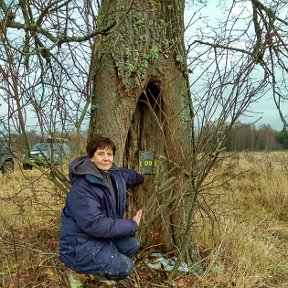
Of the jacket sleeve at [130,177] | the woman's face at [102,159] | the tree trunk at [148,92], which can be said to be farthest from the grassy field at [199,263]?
the woman's face at [102,159]

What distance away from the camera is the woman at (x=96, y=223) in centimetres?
291

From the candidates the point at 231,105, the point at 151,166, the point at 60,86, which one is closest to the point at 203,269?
the point at 151,166

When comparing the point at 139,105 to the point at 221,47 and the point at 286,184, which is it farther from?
the point at 286,184

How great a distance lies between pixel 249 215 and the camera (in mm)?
7617

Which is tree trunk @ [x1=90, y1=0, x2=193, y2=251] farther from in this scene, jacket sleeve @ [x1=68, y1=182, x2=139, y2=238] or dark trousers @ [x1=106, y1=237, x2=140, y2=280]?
jacket sleeve @ [x1=68, y1=182, x2=139, y2=238]

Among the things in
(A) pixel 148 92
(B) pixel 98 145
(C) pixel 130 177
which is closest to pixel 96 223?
(B) pixel 98 145

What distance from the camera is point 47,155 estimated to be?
4.07 m

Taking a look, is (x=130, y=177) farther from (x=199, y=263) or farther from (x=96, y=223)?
(x=199, y=263)

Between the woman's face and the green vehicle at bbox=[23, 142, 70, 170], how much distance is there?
2.04ft

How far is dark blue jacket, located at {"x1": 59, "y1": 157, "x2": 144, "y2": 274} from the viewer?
2896 mm

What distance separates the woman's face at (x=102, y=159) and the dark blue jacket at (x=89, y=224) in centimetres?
8

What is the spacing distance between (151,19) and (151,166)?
57.6 inches

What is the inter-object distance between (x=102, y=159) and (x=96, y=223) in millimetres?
563

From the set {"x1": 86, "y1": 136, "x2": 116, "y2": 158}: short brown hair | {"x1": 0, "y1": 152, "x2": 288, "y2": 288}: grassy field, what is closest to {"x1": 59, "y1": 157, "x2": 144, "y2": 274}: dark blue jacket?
{"x1": 86, "y1": 136, "x2": 116, "y2": 158}: short brown hair
